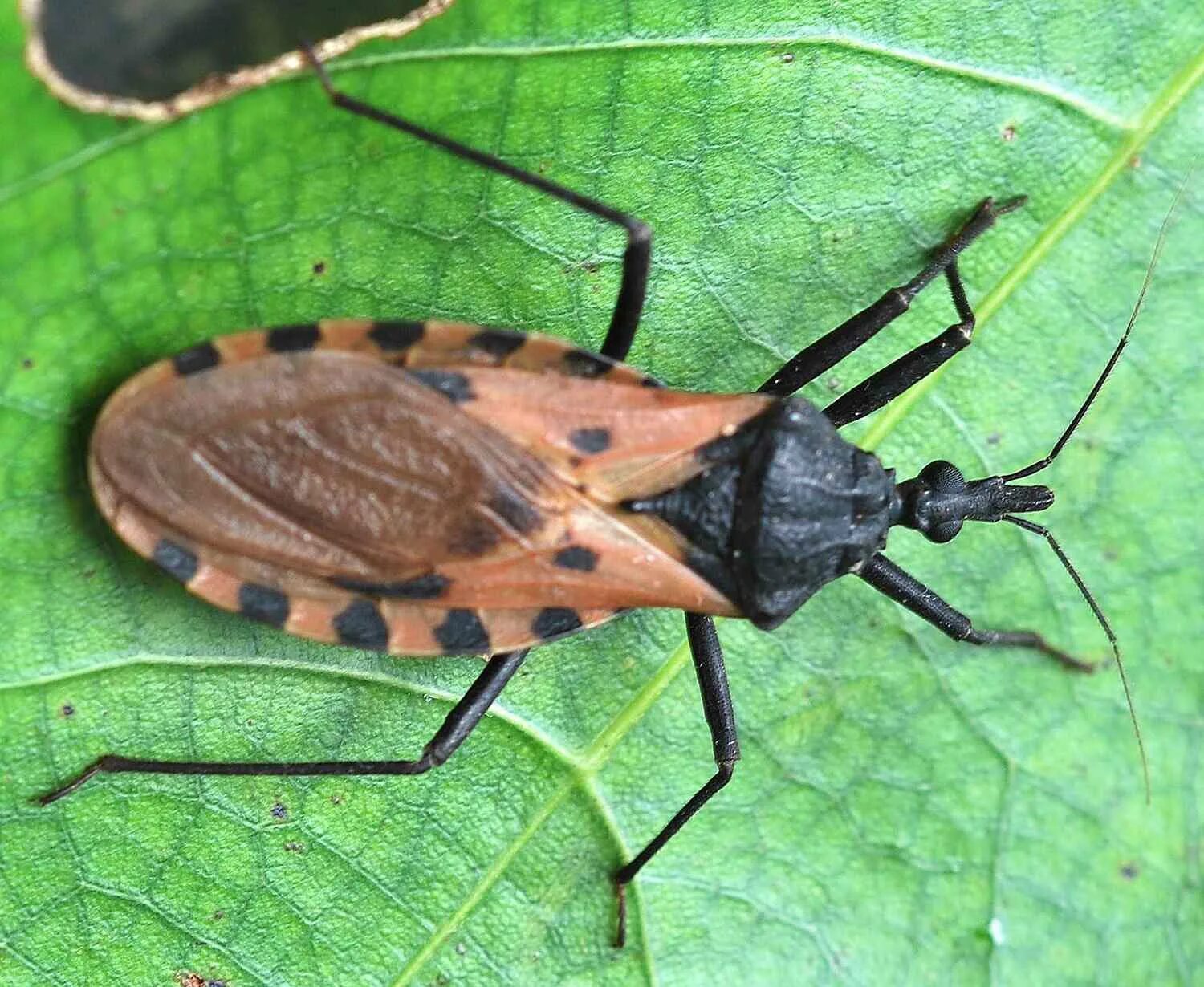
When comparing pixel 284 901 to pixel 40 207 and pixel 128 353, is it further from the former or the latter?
pixel 40 207

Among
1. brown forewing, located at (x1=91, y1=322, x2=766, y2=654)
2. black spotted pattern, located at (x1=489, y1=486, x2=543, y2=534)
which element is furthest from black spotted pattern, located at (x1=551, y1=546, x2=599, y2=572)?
black spotted pattern, located at (x1=489, y1=486, x2=543, y2=534)

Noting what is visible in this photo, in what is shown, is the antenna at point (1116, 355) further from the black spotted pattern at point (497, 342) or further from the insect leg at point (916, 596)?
the black spotted pattern at point (497, 342)

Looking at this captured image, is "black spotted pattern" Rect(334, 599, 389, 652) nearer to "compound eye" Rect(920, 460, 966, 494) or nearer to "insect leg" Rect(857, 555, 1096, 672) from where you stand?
"insect leg" Rect(857, 555, 1096, 672)

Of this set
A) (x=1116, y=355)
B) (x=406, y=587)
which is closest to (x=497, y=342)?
(x=406, y=587)

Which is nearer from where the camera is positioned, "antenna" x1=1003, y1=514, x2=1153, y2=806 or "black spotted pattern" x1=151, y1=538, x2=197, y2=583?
"black spotted pattern" x1=151, y1=538, x2=197, y2=583

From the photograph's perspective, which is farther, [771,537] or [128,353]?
[771,537]

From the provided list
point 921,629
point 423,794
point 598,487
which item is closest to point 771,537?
point 598,487

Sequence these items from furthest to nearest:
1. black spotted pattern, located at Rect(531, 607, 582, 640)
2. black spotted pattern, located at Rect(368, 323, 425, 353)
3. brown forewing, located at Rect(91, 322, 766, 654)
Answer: black spotted pattern, located at Rect(531, 607, 582, 640), black spotted pattern, located at Rect(368, 323, 425, 353), brown forewing, located at Rect(91, 322, 766, 654)

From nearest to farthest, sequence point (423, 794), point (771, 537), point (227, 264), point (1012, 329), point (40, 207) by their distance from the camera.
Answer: point (40, 207) < point (227, 264) < point (771, 537) < point (423, 794) < point (1012, 329)

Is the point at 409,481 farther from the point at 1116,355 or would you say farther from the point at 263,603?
the point at 1116,355
